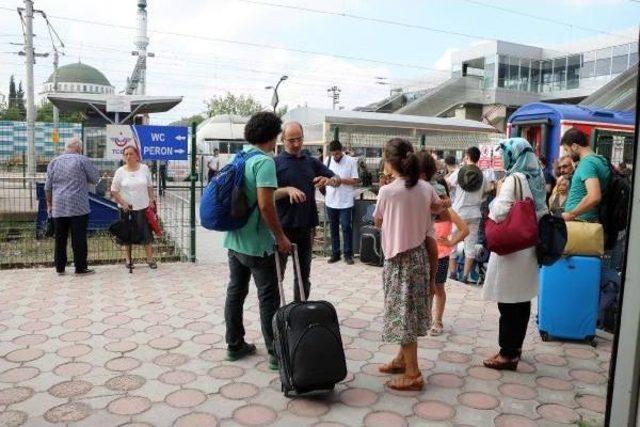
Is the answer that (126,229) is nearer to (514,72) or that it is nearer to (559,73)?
(514,72)

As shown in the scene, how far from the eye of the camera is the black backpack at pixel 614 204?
13.5 ft

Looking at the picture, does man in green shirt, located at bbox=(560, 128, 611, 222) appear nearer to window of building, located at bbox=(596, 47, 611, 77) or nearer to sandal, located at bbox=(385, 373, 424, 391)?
sandal, located at bbox=(385, 373, 424, 391)

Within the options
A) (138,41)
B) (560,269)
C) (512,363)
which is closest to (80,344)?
(512,363)

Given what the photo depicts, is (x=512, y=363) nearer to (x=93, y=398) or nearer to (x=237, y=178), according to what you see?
(x=237, y=178)

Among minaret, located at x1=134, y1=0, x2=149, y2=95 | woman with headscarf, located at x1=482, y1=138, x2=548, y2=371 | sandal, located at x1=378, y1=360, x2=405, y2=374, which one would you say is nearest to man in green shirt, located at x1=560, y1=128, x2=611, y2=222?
woman with headscarf, located at x1=482, y1=138, x2=548, y2=371

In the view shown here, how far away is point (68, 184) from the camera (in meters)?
5.96

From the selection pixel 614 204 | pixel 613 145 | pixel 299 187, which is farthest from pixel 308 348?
pixel 613 145

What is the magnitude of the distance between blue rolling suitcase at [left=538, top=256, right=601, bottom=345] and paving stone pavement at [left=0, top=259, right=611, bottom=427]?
15 centimetres

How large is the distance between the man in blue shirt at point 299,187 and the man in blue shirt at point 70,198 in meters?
2.90

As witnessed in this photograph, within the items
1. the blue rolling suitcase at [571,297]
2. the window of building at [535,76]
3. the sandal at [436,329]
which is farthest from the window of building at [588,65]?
the sandal at [436,329]

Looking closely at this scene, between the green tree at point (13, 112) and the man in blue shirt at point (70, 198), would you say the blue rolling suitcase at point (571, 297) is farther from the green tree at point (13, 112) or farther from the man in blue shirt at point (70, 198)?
the green tree at point (13, 112)

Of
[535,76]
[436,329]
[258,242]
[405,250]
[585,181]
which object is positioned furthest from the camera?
[535,76]

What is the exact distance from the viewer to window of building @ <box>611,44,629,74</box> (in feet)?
109

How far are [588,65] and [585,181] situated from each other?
37336 mm
